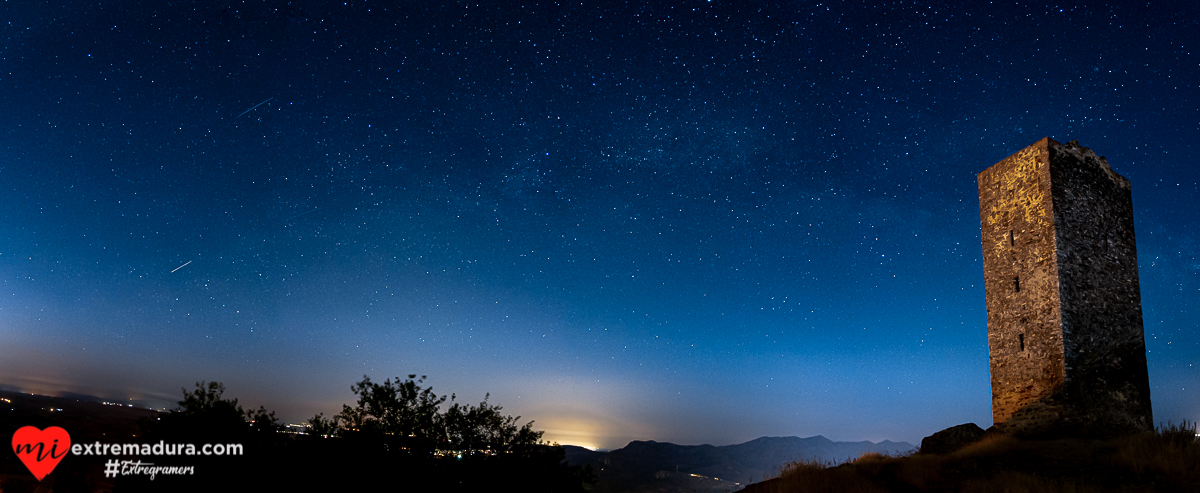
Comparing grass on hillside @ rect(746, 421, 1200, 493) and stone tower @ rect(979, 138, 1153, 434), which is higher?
stone tower @ rect(979, 138, 1153, 434)

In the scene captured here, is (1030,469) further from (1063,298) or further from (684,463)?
(684,463)

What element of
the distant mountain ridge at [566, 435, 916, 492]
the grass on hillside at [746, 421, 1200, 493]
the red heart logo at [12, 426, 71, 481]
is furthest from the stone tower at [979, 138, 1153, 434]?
the distant mountain ridge at [566, 435, 916, 492]

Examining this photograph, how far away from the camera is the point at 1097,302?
Result: 15.6 m

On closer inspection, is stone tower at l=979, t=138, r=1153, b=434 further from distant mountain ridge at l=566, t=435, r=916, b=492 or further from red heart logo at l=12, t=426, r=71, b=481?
distant mountain ridge at l=566, t=435, r=916, b=492

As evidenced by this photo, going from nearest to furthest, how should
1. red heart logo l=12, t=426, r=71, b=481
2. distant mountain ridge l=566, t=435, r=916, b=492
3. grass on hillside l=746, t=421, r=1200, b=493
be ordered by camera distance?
grass on hillside l=746, t=421, r=1200, b=493, red heart logo l=12, t=426, r=71, b=481, distant mountain ridge l=566, t=435, r=916, b=492

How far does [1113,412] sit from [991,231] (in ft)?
17.9

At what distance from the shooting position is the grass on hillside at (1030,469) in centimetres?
967

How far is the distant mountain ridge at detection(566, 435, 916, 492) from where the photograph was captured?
360 ft

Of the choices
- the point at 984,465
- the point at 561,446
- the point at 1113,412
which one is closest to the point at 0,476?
the point at 561,446

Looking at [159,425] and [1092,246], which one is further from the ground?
[1092,246]

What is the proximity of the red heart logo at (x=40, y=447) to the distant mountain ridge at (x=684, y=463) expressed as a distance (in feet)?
281

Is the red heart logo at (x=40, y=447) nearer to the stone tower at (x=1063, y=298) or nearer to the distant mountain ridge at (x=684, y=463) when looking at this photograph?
the stone tower at (x=1063, y=298)

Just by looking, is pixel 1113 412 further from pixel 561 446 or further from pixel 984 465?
pixel 561 446

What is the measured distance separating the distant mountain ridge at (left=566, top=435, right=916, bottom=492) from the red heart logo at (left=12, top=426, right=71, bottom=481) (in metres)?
85.8
